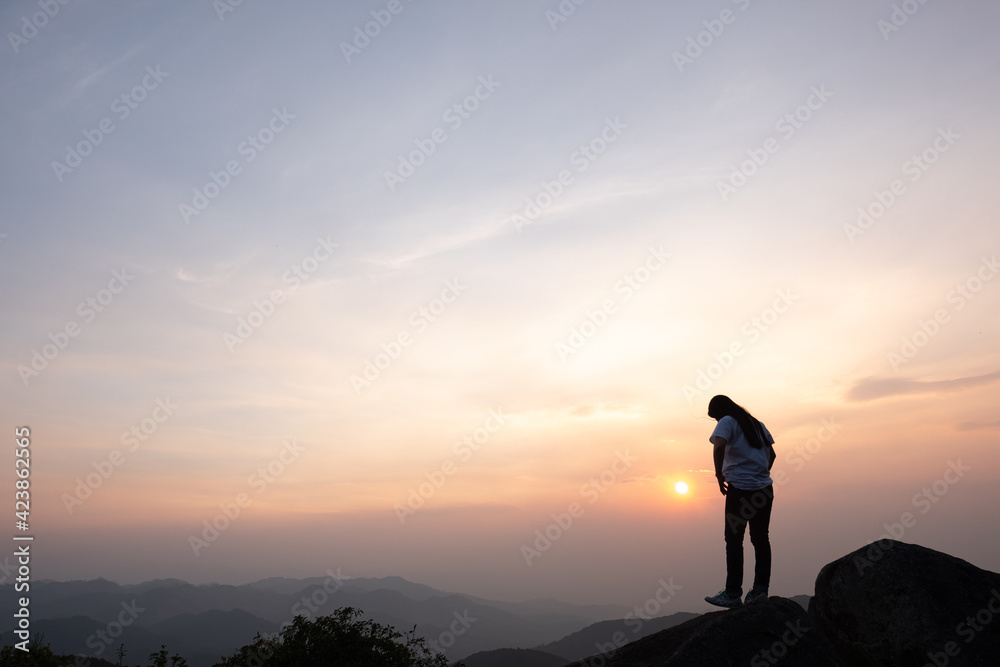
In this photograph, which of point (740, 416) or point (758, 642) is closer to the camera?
point (758, 642)

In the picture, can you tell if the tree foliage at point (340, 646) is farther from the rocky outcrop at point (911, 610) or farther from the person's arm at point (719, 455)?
the person's arm at point (719, 455)

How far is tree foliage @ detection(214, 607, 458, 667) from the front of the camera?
2472 cm

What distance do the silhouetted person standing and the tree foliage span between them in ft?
70.2

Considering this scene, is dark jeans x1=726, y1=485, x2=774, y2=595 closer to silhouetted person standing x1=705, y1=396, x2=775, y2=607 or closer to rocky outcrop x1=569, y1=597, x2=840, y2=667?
silhouetted person standing x1=705, y1=396, x2=775, y2=607

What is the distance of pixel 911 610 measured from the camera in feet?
28.1

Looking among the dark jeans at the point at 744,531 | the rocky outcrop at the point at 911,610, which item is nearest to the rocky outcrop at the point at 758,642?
the dark jeans at the point at 744,531

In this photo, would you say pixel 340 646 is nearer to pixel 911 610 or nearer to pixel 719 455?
pixel 719 455

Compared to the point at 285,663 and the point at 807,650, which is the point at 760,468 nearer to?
the point at 807,650

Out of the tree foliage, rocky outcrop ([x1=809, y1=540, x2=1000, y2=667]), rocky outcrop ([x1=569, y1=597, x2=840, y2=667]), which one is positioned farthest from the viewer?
the tree foliage

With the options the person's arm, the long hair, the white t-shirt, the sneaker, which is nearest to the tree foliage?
the sneaker

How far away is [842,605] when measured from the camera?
913cm

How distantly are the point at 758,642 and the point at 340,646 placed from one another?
23761mm

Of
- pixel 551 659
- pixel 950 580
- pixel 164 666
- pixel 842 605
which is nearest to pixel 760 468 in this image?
pixel 842 605

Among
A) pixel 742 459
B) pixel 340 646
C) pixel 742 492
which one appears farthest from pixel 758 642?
pixel 340 646
